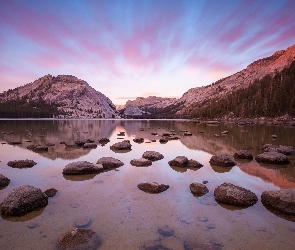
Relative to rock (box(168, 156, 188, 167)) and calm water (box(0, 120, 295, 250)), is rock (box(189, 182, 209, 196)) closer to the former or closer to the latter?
calm water (box(0, 120, 295, 250))

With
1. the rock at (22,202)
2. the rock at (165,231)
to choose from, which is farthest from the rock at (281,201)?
the rock at (22,202)

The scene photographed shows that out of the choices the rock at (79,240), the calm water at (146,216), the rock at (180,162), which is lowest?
the calm water at (146,216)

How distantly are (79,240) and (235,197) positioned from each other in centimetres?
829

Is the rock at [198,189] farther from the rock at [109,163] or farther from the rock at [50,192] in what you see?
the rock at [109,163]

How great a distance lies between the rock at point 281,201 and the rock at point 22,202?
11.8m

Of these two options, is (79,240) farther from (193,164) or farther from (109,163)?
(193,164)

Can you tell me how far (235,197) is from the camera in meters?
12.5

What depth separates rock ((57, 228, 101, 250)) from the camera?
824cm

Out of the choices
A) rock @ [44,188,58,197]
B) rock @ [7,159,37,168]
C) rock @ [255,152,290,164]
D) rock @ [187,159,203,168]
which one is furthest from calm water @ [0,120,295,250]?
rock @ [255,152,290,164]

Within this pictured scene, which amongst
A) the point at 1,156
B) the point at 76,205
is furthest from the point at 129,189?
the point at 1,156

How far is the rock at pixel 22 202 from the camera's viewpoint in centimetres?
1090

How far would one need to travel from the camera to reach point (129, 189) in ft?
48.2

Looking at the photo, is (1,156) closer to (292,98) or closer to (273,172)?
(273,172)

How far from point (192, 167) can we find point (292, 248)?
1253cm
